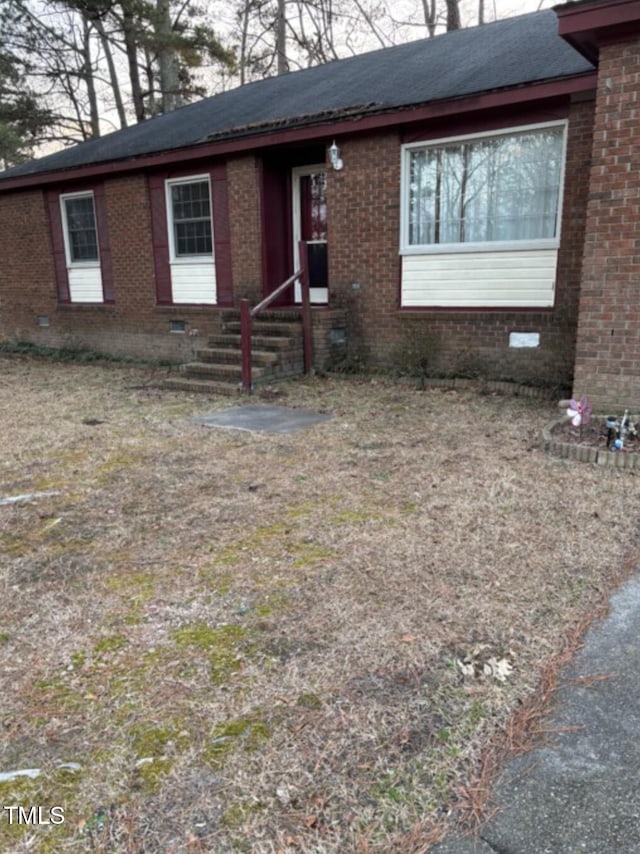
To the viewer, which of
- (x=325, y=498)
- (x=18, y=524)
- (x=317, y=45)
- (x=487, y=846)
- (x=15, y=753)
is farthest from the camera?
(x=317, y=45)

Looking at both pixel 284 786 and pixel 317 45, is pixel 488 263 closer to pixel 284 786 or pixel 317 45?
pixel 284 786

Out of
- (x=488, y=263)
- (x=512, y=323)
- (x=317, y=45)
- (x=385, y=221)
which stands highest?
(x=317, y=45)

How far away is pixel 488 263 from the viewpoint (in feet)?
24.3

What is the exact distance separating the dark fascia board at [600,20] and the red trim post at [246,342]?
4.14 meters

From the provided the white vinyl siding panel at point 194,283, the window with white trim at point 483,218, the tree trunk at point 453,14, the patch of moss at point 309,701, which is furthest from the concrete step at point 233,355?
the tree trunk at point 453,14

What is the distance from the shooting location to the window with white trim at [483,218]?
6.97 metres

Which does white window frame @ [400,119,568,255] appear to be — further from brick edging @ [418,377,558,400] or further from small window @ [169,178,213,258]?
small window @ [169,178,213,258]

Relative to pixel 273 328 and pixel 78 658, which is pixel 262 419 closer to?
pixel 273 328

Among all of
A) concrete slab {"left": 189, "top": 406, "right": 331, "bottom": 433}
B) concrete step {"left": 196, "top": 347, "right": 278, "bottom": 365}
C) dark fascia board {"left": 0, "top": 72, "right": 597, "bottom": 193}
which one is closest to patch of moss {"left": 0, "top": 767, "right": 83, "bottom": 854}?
concrete slab {"left": 189, "top": 406, "right": 331, "bottom": 433}

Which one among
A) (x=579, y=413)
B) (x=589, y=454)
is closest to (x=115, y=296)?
(x=579, y=413)

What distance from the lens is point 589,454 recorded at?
4.60 metres

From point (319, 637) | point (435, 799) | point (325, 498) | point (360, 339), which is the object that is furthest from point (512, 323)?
point (435, 799)

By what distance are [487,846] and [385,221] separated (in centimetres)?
749

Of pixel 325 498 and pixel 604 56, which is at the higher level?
pixel 604 56
